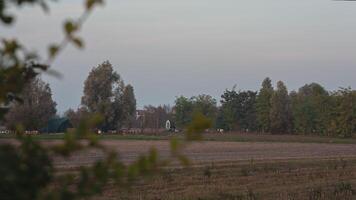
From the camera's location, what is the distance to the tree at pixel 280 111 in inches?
4269

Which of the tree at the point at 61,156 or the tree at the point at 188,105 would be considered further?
the tree at the point at 188,105

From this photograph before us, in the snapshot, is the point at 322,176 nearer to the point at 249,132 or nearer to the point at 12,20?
the point at 12,20

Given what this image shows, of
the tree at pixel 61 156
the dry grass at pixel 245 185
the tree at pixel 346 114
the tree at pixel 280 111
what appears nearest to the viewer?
the tree at pixel 61 156

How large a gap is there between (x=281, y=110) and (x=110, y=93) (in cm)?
2939

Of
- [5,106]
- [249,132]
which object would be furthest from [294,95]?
[5,106]

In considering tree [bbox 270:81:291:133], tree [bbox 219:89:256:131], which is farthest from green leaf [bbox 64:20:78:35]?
tree [bbox 219:89:256:131]

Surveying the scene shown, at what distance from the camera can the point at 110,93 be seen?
10000 cm

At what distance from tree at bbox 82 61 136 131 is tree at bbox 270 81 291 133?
23.5 metres

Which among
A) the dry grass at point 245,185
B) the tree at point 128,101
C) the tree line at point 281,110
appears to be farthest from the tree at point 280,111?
the dry grass at point 245,185

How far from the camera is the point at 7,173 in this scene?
1745 mm

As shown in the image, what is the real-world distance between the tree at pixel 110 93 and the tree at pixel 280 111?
23525 millimetres

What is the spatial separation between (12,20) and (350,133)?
99.7 metres

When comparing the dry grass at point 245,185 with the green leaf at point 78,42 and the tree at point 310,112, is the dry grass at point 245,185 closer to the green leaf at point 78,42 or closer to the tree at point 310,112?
the green leaf at point 78,42

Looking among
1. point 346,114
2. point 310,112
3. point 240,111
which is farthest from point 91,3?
point 240,111
